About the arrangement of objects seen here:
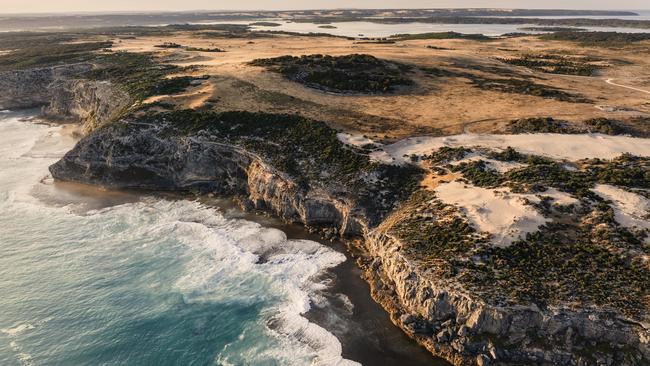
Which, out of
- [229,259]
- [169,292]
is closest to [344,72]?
[229,259]

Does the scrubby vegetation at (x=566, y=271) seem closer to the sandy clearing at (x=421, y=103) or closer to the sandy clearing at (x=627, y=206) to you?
the sandy clearing at (x=627, y=206)

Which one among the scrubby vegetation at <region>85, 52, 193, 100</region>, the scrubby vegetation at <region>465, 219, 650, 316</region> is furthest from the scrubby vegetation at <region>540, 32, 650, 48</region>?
the scrubby vegetation at <region>85, 52, 193, 100</region>

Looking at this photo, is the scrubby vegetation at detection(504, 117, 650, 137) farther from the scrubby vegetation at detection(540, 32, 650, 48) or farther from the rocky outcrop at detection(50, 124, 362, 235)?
the scrubby vegetation at detection(540, 32, 650, 48)

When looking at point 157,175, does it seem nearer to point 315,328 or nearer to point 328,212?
point 328,212

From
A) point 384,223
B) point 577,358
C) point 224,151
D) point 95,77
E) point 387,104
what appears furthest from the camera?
point 95,77

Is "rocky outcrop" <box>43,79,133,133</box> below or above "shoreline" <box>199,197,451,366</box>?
above

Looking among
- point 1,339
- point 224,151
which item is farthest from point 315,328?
point 224,151
